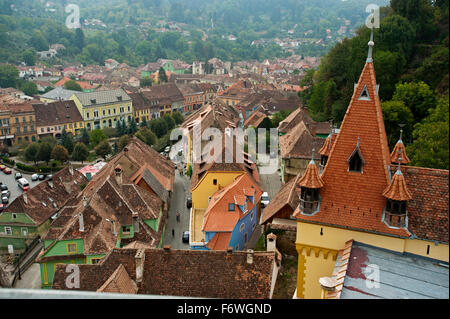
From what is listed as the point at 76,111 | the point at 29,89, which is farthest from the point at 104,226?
the point at 29,89

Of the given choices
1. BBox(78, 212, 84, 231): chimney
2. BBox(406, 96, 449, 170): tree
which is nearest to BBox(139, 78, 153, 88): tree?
BBox(78, 212, 84, 231): chimney

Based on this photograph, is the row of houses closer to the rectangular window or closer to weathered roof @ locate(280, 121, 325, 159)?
weathered roof @ locate(280, 121, 325, 159)

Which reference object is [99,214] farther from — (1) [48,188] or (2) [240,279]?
(1) [48,188]

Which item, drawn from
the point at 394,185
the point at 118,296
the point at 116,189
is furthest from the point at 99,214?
the point at 118,296

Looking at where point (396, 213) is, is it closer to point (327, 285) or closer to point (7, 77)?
point (327, 285)

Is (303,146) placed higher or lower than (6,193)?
higher

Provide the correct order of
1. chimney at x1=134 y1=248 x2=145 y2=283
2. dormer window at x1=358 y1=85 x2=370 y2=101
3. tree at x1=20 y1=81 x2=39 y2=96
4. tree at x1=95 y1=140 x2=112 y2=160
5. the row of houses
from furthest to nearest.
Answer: tree at x1=20 y1=81 x2=39 y2=96 < the row of houses < tree at x1=95 y1=140 x2=112 y2=160 < chimney at x1=134 y1=248 x2=145 y2=283 < dormer window at x1=358 y1=85 x2=370 y2=101

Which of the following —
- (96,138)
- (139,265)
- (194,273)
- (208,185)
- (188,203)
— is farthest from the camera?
(96,138)
